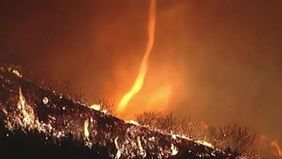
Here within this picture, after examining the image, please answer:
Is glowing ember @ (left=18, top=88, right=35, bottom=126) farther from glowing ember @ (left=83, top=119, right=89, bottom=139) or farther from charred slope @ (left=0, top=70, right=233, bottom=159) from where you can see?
glowing ember @ (left=83, top=119, right=89, bottom=139)

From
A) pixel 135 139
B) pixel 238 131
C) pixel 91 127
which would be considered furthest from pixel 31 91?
pixel 238 131

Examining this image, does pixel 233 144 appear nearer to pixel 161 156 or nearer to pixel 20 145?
pixel 161 156

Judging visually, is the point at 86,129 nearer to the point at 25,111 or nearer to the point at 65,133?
the point at 65,133

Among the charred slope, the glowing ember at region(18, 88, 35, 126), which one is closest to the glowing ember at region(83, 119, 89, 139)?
the charred slope

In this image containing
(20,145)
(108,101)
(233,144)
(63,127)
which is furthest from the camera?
(108,101)

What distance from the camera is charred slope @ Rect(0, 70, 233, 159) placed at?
21172mm

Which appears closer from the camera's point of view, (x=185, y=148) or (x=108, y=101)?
(x=185, y=148)

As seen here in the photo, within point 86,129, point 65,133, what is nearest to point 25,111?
point 65,133

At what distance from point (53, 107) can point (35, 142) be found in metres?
2.92

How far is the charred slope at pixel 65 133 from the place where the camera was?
2117cm

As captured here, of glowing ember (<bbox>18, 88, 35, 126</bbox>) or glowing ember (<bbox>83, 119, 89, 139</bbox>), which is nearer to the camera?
glowing ember (<bbox>18, 88, 35, 126</bbox>)

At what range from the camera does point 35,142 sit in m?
21.3

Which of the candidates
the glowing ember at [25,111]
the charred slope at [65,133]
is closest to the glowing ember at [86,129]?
the charred slope at [65,133]

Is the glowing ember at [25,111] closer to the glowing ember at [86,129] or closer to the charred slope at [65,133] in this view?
the charred slope at [65,133]
